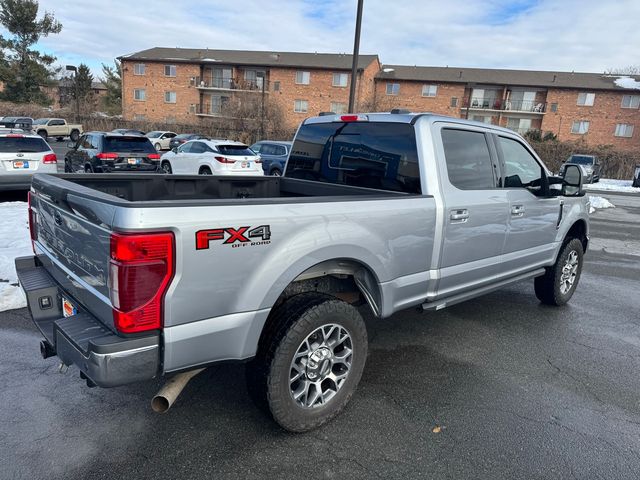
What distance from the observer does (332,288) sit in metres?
3.32

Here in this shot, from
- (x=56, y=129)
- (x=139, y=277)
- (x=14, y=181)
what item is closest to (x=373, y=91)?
(x=56, y=129)

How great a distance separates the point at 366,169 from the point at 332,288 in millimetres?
1168

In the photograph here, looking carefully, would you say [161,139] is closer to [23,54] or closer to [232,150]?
[232,150]

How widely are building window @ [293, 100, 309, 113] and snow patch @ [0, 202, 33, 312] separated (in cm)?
4204

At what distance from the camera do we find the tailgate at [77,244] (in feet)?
7.23

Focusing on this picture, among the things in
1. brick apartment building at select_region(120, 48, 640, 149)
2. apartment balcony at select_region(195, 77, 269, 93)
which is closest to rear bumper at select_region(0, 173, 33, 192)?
brick apartment building at select_region(120, 48, 640, 149)

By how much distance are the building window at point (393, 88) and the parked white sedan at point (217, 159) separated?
3566 centimetres

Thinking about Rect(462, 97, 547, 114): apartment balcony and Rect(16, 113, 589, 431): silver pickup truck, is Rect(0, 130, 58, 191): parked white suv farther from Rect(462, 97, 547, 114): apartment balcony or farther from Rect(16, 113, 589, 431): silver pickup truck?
Rect(462, 97, 547, 114): apartment balcony

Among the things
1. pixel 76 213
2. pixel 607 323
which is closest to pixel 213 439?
pixel 76 213

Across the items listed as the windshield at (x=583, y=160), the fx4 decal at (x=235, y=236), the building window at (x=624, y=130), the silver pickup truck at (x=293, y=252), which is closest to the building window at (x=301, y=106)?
the windshield at (x=583, y=160)

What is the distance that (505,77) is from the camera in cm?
4881

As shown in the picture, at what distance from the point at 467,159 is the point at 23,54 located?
65365 mm

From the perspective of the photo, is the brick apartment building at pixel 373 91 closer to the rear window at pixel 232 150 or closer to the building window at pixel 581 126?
the building window at pixel 581 126

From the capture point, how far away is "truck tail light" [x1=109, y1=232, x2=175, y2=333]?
6.68 feet
